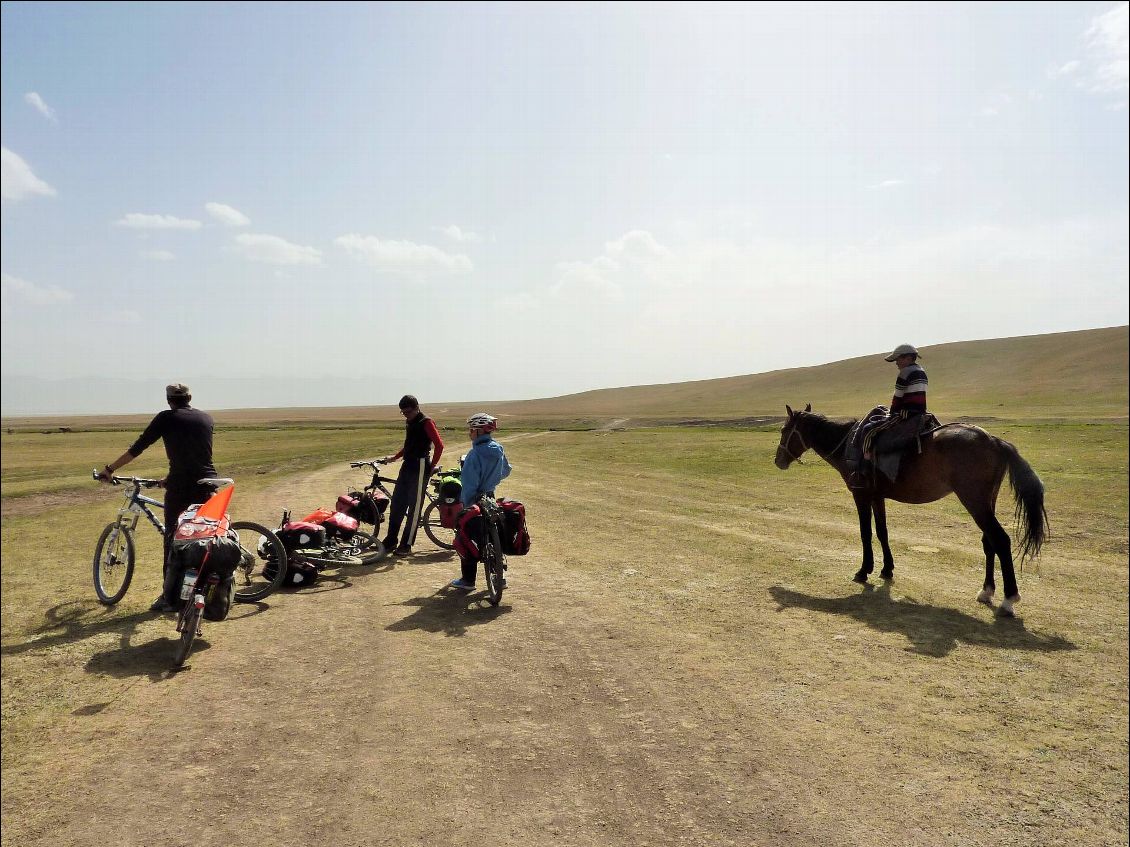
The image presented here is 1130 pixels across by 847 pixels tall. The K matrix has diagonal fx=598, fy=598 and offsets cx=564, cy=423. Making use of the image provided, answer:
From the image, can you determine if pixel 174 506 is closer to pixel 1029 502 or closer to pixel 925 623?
pixel 1029 502

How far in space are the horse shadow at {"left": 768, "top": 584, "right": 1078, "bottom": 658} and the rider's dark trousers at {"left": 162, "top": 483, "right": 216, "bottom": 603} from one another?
7727 mm

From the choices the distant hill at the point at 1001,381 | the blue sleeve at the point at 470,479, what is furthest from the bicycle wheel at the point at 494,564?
the distant hill at the point at 1001,381

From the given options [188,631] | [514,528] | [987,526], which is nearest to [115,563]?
[188,631]

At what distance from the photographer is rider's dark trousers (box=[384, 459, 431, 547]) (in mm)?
9039

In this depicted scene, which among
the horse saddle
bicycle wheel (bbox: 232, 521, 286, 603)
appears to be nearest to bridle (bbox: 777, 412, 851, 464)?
the horse saddle

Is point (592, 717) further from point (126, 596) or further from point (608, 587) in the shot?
point (126, 596)

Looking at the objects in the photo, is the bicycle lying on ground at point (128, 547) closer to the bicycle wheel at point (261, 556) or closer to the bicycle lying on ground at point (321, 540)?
the bicycle wheel at point (261, 556)

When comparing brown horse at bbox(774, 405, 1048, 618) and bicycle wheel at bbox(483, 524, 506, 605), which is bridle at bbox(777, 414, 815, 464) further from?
bicycle wheel at bbox(483, 524, 506, 605)

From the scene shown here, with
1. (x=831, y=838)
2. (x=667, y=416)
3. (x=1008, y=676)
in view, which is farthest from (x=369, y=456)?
(x=1008, y=676)

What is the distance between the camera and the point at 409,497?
9820mm

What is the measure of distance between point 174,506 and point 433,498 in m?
4.45

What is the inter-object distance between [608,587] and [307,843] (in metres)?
6.59

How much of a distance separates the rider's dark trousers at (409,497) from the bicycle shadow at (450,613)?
0.99m

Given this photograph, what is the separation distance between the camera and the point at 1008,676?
5.90 meters
